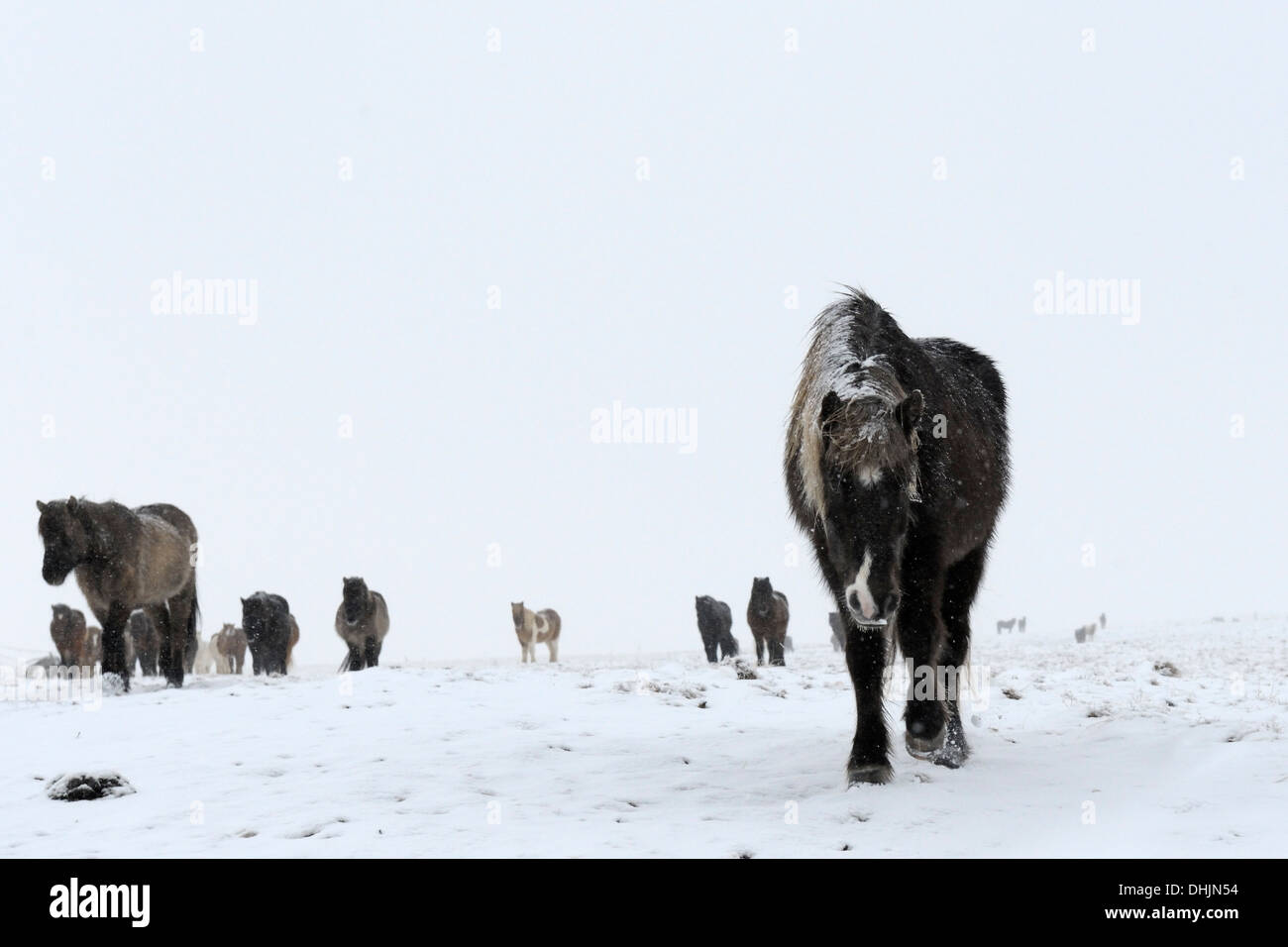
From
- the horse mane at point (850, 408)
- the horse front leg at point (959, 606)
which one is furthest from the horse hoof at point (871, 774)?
the horse front leg at point (959, 606)

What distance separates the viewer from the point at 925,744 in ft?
20.3

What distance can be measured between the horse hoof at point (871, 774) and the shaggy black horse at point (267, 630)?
55.9ft

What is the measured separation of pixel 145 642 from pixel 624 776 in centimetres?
1999

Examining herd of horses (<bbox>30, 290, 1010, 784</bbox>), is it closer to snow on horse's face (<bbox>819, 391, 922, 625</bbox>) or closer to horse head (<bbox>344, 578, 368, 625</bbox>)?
snow on horse's face (<bbox>819, 391, 922, 625</bbox>)

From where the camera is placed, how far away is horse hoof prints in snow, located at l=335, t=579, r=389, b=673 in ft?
55.4

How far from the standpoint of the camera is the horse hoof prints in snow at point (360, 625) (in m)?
16.9

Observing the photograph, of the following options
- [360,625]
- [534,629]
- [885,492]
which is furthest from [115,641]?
[534,629]

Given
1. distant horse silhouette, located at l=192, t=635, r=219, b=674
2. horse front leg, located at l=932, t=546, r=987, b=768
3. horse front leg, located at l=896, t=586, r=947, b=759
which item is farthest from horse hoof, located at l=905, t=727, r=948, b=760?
distant horse silhouette, located at l=192, t=635, r=219, b=674

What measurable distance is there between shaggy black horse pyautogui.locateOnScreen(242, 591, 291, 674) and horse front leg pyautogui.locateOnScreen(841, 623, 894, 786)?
16891mm

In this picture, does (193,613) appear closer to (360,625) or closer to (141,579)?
(141,579)

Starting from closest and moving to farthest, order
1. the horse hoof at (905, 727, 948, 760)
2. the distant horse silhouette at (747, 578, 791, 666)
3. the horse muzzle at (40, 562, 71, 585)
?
the horse hoof at (905, 727, 948, 760) → the horse muzzle at (40, 562, 71, 585) → the distant horse silhouette at (747, 578, 791, 666)

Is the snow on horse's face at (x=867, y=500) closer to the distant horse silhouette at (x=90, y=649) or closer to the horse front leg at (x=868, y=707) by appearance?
the horse front leg at (x=868, y=707)

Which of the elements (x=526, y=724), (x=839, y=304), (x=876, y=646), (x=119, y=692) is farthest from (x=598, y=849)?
(x=119, y=692)
